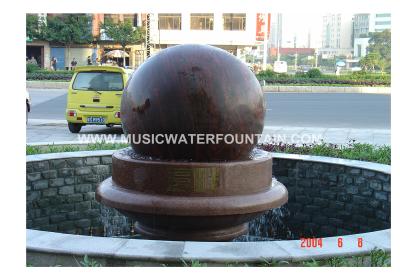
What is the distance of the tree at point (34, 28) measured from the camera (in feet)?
140

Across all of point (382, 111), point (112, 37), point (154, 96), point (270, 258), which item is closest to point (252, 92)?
point (154, 96)

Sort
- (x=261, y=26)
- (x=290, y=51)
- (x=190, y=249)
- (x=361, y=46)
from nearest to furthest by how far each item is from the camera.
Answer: (x=190, y=249) → (x=261, y=26) → (x=361, y=46) → (x=290, y=51)

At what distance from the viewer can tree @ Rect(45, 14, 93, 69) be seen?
42.4m

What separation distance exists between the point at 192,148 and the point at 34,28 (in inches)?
1656

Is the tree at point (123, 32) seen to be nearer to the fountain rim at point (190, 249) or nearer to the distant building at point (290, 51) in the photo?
the fountain rim at point (190, 249)

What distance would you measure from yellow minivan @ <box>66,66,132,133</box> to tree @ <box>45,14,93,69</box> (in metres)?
30.7

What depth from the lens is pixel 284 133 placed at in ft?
45.8

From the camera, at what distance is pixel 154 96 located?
4.56 metres

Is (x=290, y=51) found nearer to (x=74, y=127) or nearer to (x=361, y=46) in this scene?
(x=361, y=46)

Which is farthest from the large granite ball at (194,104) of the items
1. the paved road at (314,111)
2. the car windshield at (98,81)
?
the paved road at (314,111)

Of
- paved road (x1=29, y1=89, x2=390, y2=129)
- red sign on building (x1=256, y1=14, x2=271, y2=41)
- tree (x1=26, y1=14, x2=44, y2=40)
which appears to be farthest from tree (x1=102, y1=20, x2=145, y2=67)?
paved road (x1=29, y1=89, x2=390, y2=129)

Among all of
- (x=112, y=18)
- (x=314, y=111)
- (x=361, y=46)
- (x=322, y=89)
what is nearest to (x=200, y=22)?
(x=112, y=18)

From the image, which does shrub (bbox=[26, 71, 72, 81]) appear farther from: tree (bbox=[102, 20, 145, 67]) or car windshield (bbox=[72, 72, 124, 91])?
car windshield (bbox=[72, 72, 124, 91])

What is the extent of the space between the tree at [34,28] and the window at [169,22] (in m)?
10.4
